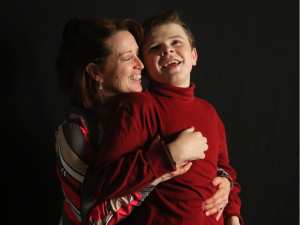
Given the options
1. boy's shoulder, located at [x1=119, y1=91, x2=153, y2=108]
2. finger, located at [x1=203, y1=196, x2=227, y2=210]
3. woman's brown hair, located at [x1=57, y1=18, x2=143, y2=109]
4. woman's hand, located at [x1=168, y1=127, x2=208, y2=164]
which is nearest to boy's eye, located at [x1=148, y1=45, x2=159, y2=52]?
woman's brown hair, located at [x1=57, y1=18, x2=143, y2=109]

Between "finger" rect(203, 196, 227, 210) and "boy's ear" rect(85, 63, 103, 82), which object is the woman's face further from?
"finger" rect(203, 196, 227, 210)

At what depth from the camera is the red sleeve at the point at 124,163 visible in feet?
4.33

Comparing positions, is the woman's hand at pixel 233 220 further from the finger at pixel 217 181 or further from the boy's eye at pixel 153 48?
the boy's eye at pixel 153 48

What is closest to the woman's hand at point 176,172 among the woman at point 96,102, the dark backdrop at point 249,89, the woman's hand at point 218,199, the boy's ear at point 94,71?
the woman at point 96,102

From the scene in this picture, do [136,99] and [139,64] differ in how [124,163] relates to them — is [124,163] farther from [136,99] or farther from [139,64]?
[139,64]

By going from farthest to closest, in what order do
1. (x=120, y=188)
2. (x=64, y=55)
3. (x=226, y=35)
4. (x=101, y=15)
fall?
(x=226, y=35) → (x=101, y=15) → (x=64, y=55) → (x=120, y=188)

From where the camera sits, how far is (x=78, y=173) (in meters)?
1.41

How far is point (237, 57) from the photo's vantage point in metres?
2.17

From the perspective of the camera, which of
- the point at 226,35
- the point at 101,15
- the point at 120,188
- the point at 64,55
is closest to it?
the point at 120,188

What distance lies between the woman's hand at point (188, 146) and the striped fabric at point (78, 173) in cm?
13

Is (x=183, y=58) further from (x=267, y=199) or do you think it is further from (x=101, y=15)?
(x=267, y=199)

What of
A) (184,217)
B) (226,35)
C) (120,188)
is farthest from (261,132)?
(120,188)

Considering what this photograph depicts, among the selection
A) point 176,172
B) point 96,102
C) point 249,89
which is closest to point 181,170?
point 176,172

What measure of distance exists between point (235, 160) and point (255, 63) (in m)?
0.49
